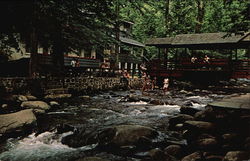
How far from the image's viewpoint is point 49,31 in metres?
14.0

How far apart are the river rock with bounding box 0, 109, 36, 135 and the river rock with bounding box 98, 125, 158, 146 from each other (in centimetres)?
282

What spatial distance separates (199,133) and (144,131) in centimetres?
160

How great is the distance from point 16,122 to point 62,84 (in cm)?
939

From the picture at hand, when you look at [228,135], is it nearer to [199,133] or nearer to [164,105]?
[199,133]

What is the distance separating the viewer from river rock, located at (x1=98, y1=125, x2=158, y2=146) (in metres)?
6.11

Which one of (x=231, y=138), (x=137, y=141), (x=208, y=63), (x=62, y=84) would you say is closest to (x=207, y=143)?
(x=231, y=138)

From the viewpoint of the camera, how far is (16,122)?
747 cm

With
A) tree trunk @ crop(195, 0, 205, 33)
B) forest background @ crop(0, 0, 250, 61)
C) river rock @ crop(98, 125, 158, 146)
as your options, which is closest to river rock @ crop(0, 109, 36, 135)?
river rock @ crop(98, 125, 158, 146)

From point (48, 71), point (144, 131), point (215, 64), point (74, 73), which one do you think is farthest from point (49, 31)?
point (215, 64)

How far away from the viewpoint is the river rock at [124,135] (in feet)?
20.0

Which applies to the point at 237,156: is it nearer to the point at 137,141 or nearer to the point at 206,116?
the point at 137,141

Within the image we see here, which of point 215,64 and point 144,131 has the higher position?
point 215,64

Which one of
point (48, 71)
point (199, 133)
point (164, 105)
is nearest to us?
point (199, 133)

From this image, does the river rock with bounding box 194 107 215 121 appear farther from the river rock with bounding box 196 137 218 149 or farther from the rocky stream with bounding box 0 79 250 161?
the river rock with bounding box 196 137 218 149
